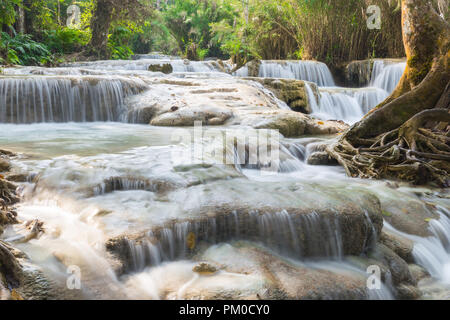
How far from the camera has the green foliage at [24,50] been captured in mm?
12916

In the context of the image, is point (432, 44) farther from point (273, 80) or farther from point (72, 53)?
point (72, 53)

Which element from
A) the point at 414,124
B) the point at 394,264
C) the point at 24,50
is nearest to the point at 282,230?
the point at 394,264

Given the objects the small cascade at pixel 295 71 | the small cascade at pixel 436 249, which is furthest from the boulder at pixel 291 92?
the small cascade at pixel 436 249

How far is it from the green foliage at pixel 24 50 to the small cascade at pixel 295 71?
764 cm

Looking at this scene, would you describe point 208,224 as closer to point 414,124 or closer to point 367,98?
point 414,124

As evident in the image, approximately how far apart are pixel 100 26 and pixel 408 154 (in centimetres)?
1612

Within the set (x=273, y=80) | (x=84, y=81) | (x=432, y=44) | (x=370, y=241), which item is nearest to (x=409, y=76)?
(x=432, y=44)

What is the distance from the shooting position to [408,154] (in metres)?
5.08

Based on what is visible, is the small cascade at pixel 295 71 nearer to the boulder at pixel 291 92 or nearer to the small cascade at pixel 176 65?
the small cascade at pixel 176 65

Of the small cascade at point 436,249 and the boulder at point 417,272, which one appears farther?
the small cascade at point 436,249

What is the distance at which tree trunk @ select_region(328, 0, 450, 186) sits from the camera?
16.5 ft
